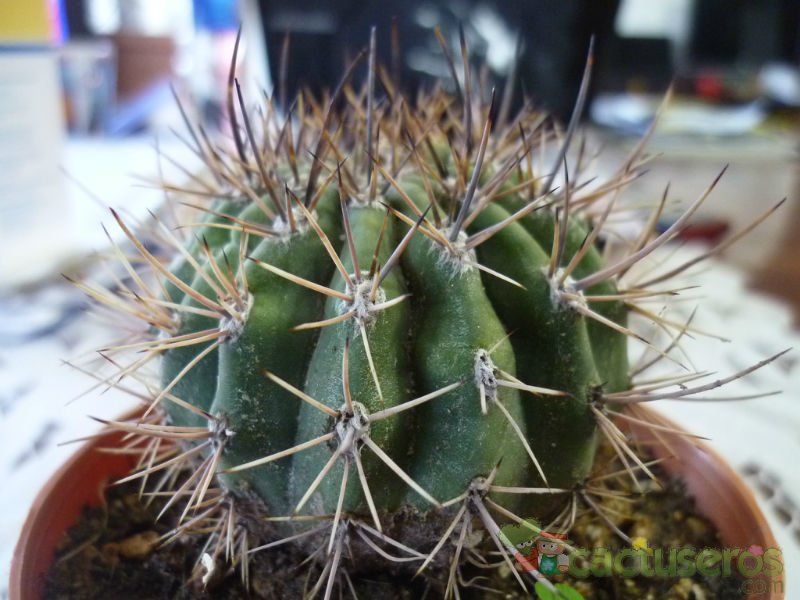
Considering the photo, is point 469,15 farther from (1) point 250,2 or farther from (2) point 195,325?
(2) point 195,325

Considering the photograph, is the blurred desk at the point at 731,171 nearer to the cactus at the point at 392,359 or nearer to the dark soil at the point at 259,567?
the dark soil at the point at 259,567

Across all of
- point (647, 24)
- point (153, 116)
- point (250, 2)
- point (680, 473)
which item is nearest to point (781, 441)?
point (680, 473)

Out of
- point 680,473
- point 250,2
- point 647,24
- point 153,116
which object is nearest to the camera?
point 680,473

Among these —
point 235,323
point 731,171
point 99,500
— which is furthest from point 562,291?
point 731,171

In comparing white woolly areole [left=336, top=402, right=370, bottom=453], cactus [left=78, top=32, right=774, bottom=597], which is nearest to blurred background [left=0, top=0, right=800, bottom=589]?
cactus [left=78, top=32, right=774, bottom=597]

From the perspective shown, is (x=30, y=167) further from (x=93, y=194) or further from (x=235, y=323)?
(x=235, y=323)
